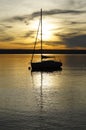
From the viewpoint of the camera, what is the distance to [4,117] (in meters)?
26.5

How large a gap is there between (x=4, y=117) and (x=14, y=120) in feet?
4.01

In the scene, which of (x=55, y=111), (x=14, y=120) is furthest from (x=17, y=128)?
(x=55, y=111)

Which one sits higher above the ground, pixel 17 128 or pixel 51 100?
pixel 17 128

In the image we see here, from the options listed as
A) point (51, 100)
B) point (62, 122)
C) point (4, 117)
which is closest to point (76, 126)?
point (62, 122)

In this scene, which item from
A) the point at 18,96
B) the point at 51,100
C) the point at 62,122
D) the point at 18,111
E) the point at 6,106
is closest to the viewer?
the point at 62,122

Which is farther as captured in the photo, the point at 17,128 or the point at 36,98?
the point at 36,98

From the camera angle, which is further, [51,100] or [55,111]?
[51,100]

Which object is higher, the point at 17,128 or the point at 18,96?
the point at 17,128

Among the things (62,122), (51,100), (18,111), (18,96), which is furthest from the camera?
(18,96)

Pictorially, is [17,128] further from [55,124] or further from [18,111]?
[18,111]

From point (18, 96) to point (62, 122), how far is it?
47.3 feet

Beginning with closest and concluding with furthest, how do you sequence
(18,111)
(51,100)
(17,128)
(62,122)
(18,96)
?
(17,128) < (62,122) < (18,111) < (51,100) < (18,96)

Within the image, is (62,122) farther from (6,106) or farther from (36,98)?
(36,98)

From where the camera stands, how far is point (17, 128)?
2323 cm
